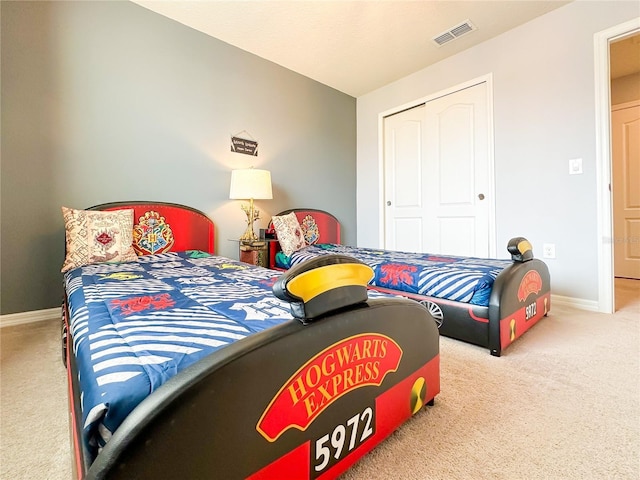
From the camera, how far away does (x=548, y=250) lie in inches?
106

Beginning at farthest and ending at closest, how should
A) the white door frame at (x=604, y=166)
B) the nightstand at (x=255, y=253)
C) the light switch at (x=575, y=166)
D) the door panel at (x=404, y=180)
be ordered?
the door panel at (x=404, y=180) < the nightstand at (x=255, y=253) < the light switch at (x=575, y=166) < the white door frame at (x=604, y=166)

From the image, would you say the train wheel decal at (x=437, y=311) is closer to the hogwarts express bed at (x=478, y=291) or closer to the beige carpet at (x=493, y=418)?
the hogwarts express bed at (x=478, y=291)

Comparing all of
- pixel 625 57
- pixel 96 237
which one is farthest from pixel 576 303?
pixel 96 237

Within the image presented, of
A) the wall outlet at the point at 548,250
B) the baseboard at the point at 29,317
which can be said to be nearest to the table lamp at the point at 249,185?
the baseboard at the point at 29,317

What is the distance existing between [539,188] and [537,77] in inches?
39.1

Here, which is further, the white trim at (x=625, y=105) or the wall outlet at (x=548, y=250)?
the white trim at (x=625, y=105)

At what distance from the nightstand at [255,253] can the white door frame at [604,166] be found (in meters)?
2.76

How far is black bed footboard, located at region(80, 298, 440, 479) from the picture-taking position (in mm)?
471

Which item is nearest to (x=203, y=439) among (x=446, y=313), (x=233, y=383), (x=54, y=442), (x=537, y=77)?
(x=233, y=383)

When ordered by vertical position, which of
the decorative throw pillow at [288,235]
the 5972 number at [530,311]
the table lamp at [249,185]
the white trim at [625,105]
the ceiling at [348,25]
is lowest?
the 5972 number at [530,311]

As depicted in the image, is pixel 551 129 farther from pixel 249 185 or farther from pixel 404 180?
pixel 249 185

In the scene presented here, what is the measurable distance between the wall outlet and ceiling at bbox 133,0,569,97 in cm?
202

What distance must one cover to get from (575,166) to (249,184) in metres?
2.76

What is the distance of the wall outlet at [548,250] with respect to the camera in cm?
265
